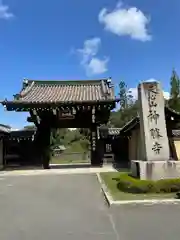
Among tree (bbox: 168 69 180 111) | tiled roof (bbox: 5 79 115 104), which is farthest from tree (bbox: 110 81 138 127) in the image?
tiled roof (bbox: 5 79 115 104)

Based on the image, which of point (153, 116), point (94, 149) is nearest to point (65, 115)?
point (94, 149)

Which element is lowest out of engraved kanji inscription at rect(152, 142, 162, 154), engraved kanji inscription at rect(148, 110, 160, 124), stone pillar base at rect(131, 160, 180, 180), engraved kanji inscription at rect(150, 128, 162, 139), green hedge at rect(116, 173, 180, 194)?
green hedge at rect(116, 173, 180, 194)

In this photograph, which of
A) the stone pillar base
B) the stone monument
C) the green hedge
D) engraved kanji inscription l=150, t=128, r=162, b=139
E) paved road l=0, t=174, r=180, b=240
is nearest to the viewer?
paved road l=0, t=174, r=180, b=240

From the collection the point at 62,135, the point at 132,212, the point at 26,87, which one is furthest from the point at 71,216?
the point at 62,135

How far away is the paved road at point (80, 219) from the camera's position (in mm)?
7691

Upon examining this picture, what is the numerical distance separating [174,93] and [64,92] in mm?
37898

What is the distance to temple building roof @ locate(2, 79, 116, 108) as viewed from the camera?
29500 mm

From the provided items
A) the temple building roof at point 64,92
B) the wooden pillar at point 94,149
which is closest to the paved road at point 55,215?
the wooden pillar at point 94,149

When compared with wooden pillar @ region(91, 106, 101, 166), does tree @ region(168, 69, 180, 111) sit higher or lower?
higher

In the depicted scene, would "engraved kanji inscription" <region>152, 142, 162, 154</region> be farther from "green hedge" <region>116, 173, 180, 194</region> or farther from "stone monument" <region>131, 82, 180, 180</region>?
Answer: "green hedge" <region>116, 173, 180, 194</region>

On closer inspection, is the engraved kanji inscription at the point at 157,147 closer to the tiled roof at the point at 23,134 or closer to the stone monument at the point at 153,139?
the stone monument at the point at 153,139

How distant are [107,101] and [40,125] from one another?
647cm

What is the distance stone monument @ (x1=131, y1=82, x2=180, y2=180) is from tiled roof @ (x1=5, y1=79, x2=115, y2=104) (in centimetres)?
1345

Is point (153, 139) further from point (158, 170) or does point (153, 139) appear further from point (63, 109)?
point (63, 109)
